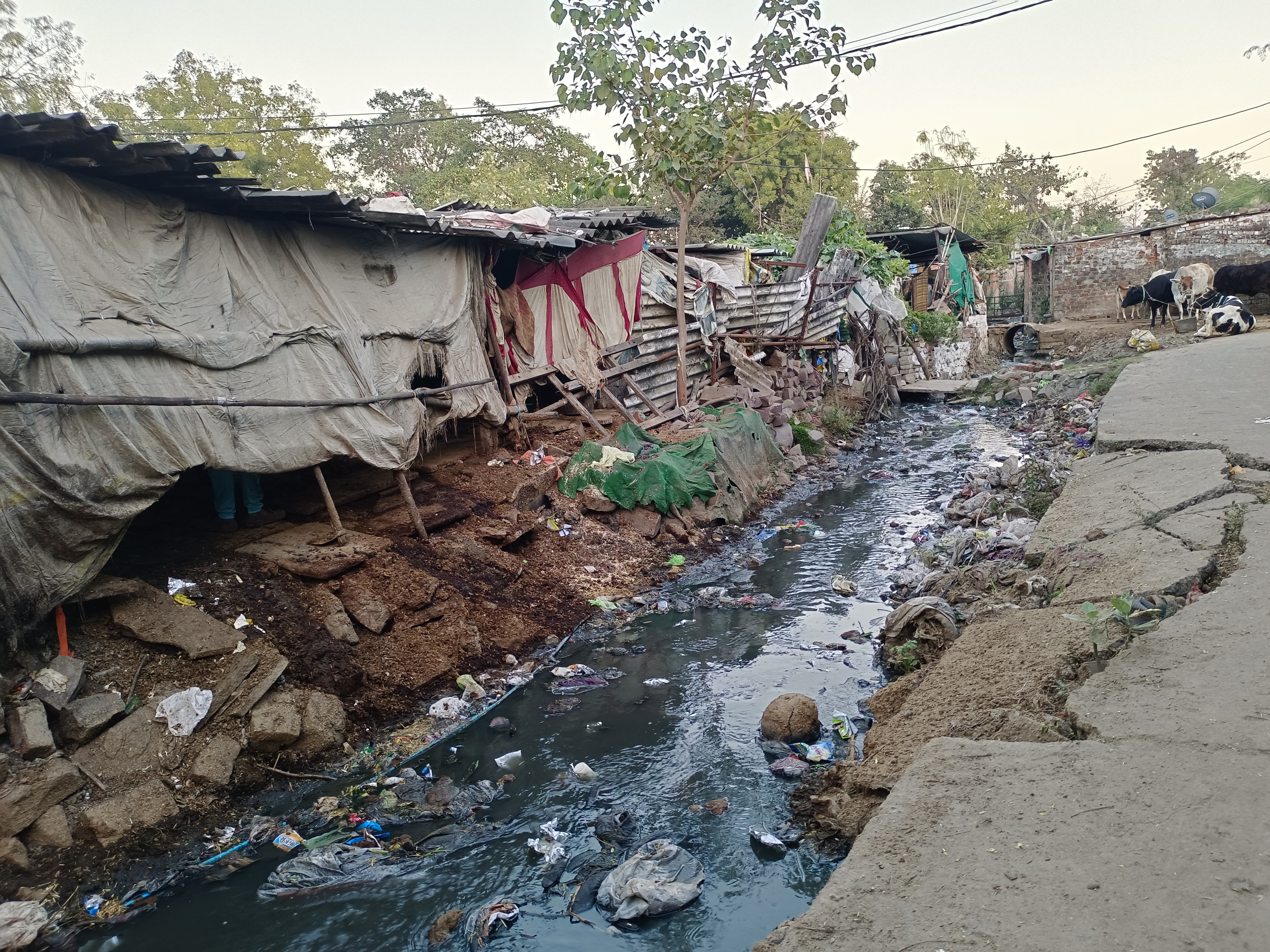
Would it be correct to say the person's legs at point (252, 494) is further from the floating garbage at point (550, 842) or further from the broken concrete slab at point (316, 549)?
the floating garbage at point (550, 842)

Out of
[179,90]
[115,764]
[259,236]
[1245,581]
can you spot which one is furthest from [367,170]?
[1245,581]

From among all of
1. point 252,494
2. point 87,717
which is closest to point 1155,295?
point 252,494

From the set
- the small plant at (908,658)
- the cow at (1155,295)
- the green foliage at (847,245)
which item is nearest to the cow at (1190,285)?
the cow at (1155,295)

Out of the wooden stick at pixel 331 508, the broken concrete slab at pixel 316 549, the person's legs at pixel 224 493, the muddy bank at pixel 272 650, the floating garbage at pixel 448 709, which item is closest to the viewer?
the muddy bank at pixel 272 650

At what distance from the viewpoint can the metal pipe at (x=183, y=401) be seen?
3830 mm

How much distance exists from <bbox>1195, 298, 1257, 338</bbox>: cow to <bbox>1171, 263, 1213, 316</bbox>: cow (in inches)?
55.7

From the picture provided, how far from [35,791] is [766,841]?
3195 millimetres

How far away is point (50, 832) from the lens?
3543 millimetres

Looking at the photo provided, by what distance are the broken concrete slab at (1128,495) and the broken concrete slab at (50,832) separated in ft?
16.8

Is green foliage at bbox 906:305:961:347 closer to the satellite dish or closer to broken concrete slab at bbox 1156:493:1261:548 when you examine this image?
the satellite dish

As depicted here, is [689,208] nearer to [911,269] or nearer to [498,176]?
[911,269]

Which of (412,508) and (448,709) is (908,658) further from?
(412,508)

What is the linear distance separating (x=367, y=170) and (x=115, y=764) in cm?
2722

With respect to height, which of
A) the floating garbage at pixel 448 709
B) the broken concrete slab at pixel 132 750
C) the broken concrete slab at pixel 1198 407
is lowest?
the floating garbage at pixel 448 709
